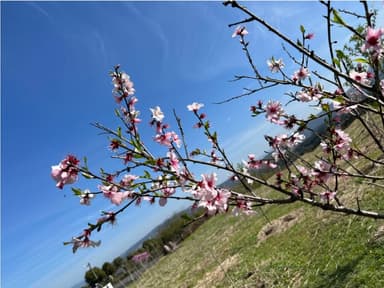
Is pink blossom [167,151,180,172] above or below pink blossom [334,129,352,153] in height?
above

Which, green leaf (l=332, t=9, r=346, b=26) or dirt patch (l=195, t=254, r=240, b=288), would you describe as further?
dirt patch (l=195, t=254, r=240, b=288)

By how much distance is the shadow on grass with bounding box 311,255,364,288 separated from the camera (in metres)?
4.40

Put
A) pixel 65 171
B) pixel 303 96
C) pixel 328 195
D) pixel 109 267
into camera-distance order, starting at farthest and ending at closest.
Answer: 1. pixel 109 267
2. pixel 303 96
3. pixel 328 195
4. pixel 65 171

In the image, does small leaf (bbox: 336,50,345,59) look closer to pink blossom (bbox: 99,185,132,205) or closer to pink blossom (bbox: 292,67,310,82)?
pink blossom (bbox: 292,67,310,82)

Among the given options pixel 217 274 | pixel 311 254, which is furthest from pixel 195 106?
pixel 217 274

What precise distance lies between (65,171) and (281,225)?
7.13 metres

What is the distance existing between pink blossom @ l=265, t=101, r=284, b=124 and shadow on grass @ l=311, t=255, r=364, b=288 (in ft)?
8.42

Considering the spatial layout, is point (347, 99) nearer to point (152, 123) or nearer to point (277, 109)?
point (277, 109)

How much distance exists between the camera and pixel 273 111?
283cm

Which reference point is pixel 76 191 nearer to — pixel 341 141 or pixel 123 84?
pixel 123 84

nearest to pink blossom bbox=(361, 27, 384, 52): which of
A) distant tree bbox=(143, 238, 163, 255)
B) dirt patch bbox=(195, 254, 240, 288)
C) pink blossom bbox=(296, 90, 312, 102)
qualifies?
pink blossom bbox=(296, 90, 312, 102)

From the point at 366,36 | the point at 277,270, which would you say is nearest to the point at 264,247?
the point at 277,270

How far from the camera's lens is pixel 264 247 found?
7688 mm

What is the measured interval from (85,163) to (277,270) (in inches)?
185
